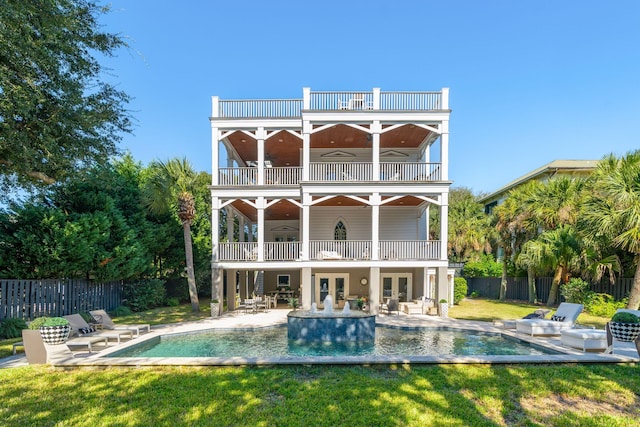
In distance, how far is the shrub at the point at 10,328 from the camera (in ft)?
36.9

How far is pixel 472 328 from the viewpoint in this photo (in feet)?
40.4

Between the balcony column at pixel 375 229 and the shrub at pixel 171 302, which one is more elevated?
the balcony column at pixel 375 229

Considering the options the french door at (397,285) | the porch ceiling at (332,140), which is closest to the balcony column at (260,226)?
the porch ceiling at (332,140)

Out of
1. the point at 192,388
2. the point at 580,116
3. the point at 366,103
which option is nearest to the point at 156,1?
the point at 366,103

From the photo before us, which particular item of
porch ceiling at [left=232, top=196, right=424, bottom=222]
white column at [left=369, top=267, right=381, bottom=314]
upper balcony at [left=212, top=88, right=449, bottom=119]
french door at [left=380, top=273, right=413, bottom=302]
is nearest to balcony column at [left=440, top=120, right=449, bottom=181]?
upper balcony at [left=212, top=88, right=449, bottom=119]

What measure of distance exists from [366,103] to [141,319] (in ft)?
45.7

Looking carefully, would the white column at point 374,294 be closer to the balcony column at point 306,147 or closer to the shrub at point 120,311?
the balcony column at point 306,147

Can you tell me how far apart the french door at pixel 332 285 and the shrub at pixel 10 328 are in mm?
12366

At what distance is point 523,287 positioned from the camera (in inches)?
885

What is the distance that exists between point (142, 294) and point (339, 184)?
38.1 feet

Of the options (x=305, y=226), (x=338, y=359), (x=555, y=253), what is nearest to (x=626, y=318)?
(x=338, y=359)

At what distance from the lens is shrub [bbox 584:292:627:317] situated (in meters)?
15.0

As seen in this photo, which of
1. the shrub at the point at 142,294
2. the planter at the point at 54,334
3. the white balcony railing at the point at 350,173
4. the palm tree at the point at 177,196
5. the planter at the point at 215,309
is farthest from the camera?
the shrub at the point at 142,294

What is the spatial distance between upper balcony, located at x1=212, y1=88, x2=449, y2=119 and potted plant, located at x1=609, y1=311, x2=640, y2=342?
1070 cm
